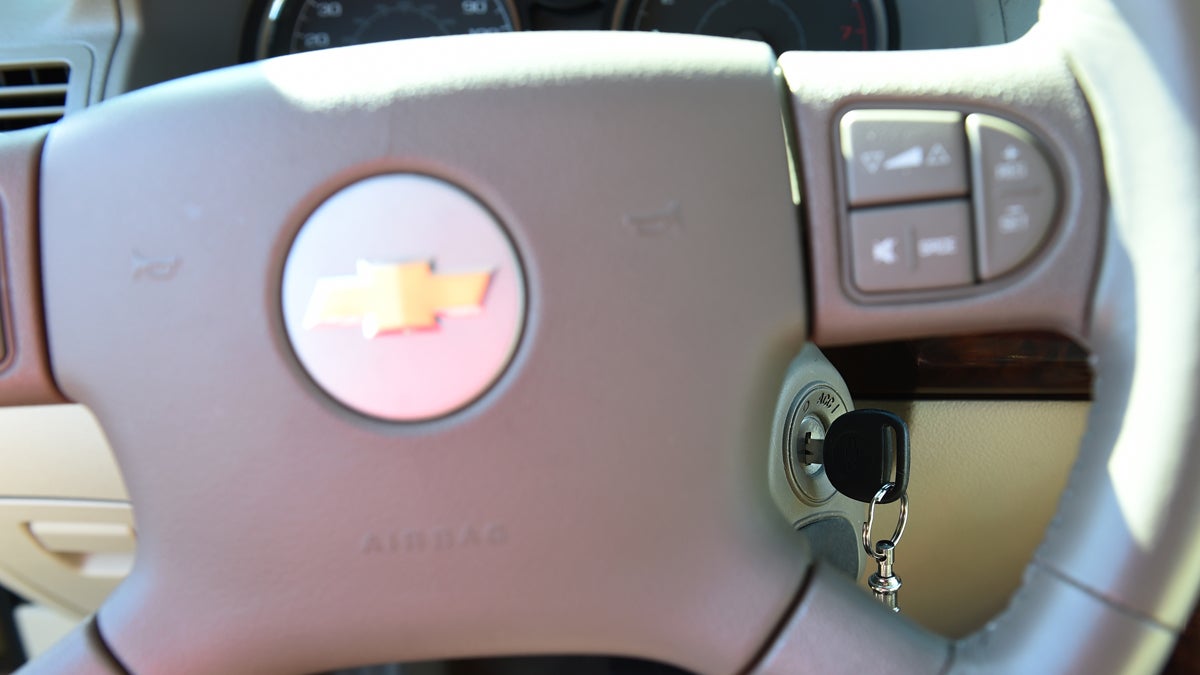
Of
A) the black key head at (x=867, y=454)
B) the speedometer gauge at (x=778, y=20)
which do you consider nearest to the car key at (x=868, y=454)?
the black key head at (x=867, y=454)

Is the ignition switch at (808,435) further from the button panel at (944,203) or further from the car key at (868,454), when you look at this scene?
the button panel at (944,203)

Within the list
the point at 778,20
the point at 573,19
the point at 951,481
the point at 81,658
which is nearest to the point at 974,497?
the point at 951,481

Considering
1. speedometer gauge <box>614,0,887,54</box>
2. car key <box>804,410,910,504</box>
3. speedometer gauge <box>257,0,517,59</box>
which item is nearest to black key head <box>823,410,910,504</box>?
car key <box>804,410,910,504</box>

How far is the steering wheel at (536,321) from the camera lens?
1.95 ft

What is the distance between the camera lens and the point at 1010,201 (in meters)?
0.60

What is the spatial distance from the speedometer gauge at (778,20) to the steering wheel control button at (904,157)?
696 millimetres

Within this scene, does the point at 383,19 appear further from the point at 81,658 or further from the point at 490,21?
the point at 81,658

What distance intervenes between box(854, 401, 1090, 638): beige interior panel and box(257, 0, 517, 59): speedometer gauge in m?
0.69

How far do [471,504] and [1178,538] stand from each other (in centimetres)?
40

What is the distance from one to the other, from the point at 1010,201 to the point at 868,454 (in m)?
0.30

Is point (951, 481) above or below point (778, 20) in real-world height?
below

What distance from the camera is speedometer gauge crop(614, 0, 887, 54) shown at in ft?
4.14

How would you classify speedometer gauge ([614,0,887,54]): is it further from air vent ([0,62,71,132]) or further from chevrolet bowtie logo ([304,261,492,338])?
chevrolet bowtie logo ([304,261,492,338])

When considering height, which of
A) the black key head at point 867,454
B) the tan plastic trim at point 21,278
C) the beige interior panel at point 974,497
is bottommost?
the beige interior panel at point 974,497
